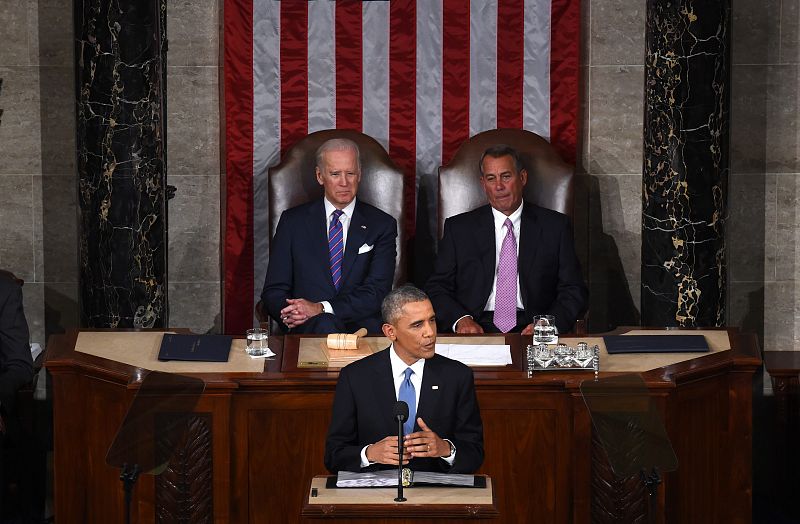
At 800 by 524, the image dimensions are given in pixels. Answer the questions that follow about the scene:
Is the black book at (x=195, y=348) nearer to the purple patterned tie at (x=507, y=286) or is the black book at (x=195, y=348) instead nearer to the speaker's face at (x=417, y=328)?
the speaker's face at (x=417, y=328)

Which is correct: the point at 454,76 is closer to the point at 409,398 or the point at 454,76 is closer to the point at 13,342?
the point at 13,342

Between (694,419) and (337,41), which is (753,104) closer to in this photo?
(337,41)

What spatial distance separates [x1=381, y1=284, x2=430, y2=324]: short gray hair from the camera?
4355 millimetres

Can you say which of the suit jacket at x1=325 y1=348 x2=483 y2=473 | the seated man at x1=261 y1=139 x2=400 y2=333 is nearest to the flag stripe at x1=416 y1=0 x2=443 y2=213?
the seated man at x1=261 y1=139 x2=400 y2=333

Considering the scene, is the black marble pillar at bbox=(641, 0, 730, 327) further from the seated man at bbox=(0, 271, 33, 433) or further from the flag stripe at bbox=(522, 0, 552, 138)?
the seated man at bbox=(0, 271, 33, 433)

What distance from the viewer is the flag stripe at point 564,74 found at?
24.6ft

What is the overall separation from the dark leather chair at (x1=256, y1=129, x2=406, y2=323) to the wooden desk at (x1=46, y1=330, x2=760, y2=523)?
202 centimetres

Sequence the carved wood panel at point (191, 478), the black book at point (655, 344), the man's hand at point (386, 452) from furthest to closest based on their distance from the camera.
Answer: the black book at point (655, 344) < the carved wood panel at point (191, 478) < the man's hand at point (386, 452)

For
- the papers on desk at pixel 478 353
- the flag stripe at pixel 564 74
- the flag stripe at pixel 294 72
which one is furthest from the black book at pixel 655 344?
the flag stripe at pixel 294 72

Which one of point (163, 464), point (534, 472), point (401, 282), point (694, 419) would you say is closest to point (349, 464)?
point (163, 464)

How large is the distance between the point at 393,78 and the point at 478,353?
8.71 feet

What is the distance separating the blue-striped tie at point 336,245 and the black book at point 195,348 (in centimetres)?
141

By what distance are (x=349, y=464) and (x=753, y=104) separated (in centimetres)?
434

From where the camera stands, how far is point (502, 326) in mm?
6730
